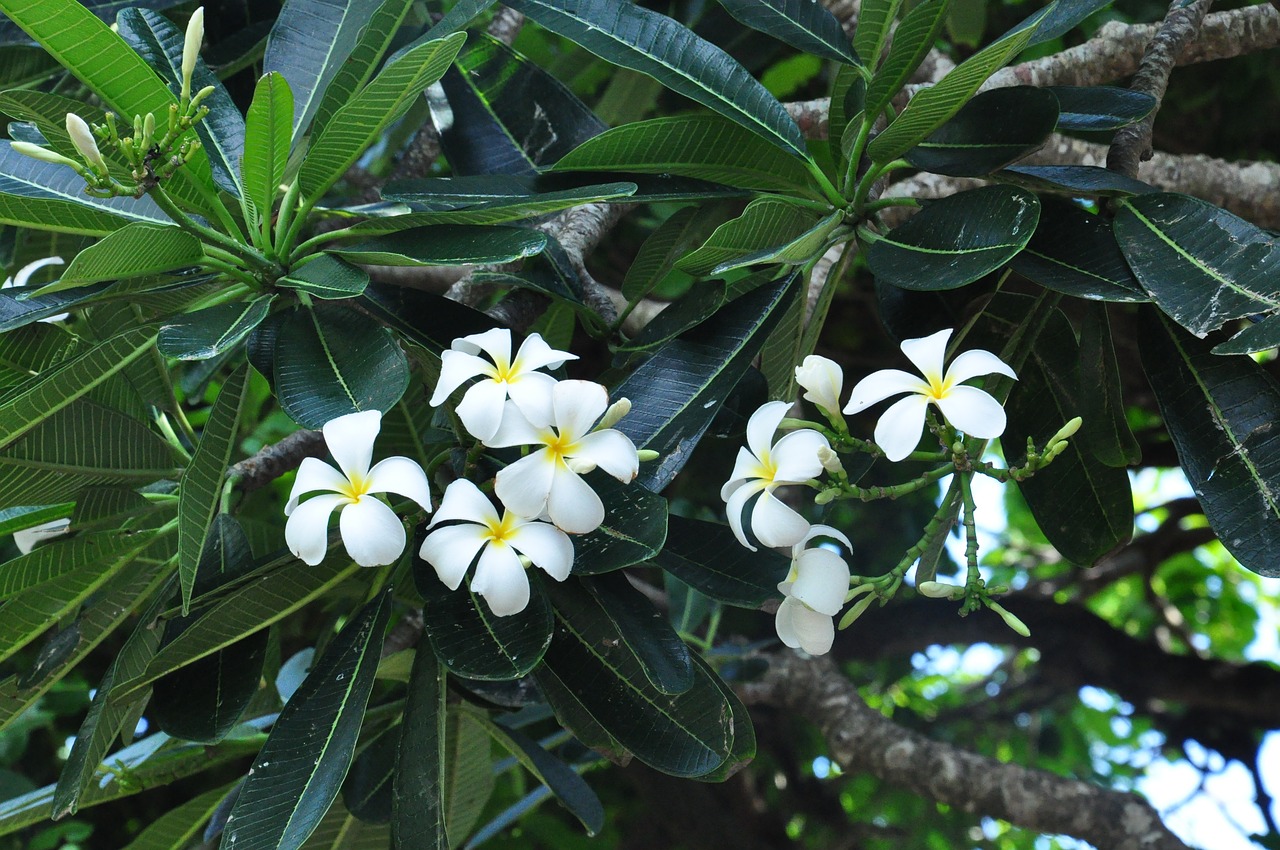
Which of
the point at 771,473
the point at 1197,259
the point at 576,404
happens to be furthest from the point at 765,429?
the point at 1197,259

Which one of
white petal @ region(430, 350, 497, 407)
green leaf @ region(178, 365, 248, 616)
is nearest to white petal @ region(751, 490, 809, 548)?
white petal @ region(430, 350, 497, 407)

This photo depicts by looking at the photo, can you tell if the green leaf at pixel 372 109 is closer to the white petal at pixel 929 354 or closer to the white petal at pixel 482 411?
the white petal at pixel 482 411

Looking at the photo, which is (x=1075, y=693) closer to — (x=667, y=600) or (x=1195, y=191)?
(x=667, y=600)

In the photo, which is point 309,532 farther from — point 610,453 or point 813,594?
point 813,594

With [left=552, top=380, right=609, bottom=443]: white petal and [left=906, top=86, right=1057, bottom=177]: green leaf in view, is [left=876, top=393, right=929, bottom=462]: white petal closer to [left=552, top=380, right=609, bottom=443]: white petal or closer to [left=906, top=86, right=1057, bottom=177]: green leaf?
[left=552, top=380, right=609, bottom=443]: white petal

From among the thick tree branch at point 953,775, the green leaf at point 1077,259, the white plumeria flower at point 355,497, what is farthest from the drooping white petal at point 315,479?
the thick tree branch at point 953,775
